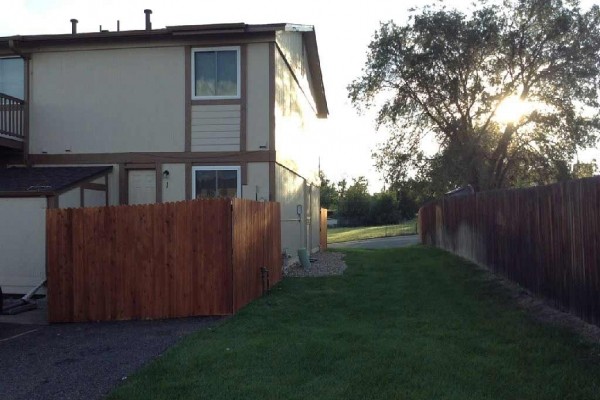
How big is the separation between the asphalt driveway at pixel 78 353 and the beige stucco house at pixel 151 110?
522 centimetres

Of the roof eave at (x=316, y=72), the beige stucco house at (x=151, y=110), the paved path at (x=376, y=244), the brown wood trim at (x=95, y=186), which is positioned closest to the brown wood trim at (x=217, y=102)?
the beige stucco house at (x=151, y=110)

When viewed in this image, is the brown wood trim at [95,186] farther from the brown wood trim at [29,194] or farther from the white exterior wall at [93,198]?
the brown wood trim at [29,194]

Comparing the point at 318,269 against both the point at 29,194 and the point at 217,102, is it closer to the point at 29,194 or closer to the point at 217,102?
the point at 217,102

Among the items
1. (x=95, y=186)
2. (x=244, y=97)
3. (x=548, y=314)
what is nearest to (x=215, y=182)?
(x=244, y=97)

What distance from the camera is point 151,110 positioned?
49.6 feet

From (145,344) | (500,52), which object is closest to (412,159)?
(500,52)

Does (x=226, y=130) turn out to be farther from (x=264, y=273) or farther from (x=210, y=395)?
(x=210, y=395)

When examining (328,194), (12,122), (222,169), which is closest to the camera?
(222,169)

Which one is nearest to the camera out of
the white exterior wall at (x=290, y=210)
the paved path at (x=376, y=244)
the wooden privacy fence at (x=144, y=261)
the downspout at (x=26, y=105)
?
the wooden privacy fence at (x=144, y=261)

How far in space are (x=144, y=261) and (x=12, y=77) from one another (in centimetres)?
844

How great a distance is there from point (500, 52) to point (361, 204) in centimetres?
4176

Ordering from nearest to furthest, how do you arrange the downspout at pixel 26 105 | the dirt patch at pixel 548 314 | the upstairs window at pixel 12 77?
the dirt patch at pixel 548 314
the downspout at pixel 26 105
the upstairs window at pixel 12 77

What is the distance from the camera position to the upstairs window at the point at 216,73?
585 inches

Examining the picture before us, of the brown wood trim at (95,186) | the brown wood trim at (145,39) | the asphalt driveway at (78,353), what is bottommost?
the asphalt driveway at (78,353)
